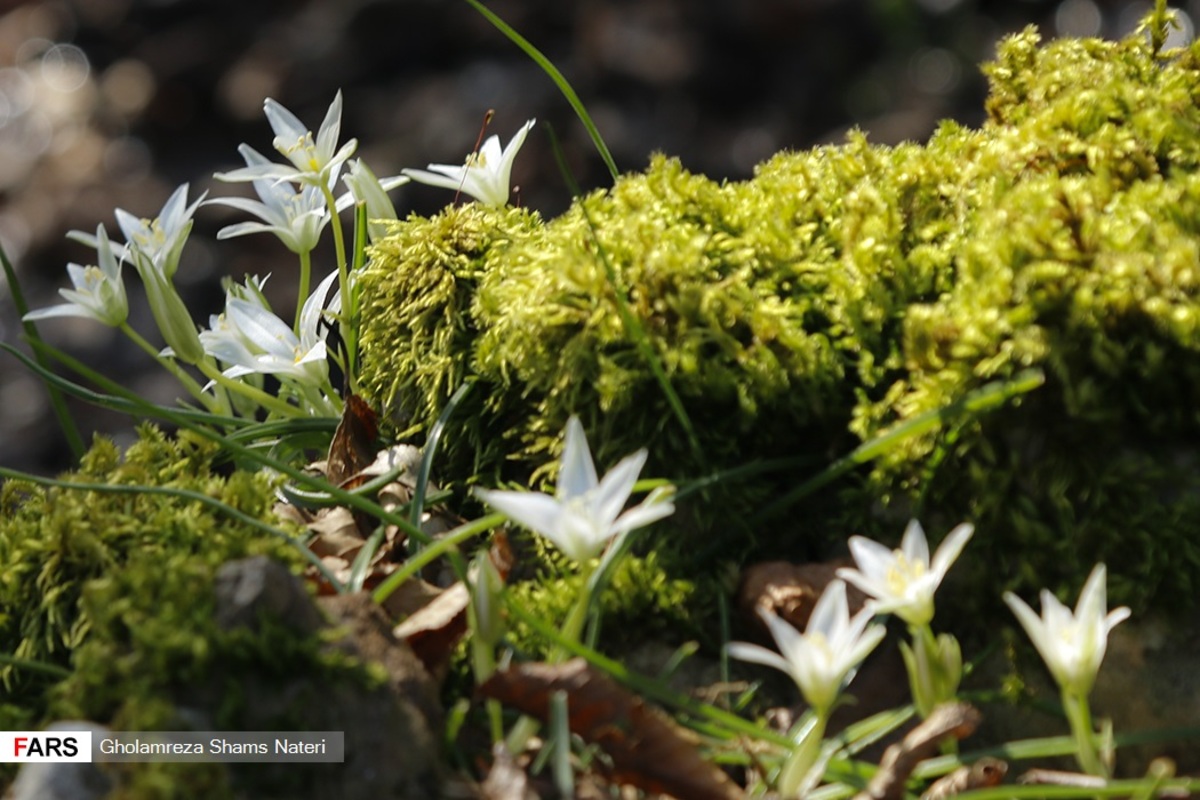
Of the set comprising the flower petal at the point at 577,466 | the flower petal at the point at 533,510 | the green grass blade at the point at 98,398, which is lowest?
the flower petal at the point at 533,510

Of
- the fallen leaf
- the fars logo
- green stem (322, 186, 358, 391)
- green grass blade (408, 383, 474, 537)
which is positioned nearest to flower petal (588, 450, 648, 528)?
green grass blade (408, 383, 474, 537)

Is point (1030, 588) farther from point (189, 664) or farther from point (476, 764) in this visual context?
point (189, 664)

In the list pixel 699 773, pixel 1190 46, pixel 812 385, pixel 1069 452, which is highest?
pixel 1190 46

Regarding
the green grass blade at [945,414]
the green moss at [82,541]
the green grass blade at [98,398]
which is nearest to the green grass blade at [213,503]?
the green moss at [82,541]

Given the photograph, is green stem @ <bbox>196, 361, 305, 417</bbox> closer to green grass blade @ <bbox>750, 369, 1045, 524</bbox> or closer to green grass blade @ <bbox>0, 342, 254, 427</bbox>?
green grass blade @ <bbox>0, 342, 254, 427</bbox>

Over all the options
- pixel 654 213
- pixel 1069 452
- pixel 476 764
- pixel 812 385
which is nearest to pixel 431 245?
pixel 654 213

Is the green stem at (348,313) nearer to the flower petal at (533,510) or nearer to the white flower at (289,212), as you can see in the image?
the white flower at (289,212)
